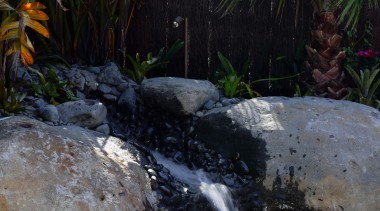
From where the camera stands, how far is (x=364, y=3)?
6.44 m

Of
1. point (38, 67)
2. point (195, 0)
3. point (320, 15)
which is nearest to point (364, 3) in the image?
point (320, 15)

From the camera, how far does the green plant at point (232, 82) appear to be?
6.13 meters

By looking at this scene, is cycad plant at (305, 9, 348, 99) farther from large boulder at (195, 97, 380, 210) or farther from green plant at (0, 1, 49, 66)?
green plant at (0, 1, 49, 66)

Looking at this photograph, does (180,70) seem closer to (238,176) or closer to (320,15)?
(320,15)

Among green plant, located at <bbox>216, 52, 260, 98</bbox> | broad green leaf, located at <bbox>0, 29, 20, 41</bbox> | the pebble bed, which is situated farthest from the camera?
green plant, located at <bbox>216, 52, 260, 98</bbox>

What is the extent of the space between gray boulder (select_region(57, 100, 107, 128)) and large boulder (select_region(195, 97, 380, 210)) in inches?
33.9

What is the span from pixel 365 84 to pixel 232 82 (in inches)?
49.1

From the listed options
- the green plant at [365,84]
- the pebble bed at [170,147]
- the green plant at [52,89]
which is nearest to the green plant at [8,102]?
the pebble bed at [170,147]

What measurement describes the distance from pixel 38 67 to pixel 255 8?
234 cm

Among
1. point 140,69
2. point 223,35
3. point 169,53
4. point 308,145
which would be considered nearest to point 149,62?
point 140,69

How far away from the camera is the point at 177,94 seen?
566 centimetres

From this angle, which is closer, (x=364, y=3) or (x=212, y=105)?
(x=212, y=105)

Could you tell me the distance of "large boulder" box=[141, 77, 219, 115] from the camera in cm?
566

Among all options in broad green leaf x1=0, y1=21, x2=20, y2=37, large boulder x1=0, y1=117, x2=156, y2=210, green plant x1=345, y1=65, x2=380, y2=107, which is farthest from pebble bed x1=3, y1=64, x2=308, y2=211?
green plant x1=345, y1=65, x2=380, y2=107
